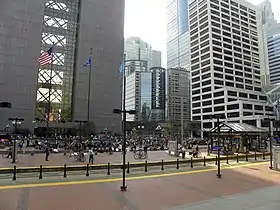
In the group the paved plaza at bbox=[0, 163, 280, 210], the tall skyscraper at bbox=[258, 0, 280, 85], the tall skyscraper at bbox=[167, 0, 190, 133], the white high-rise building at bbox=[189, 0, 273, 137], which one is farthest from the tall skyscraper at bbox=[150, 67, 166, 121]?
the paved plaza at bbox=[0, 163, 280, 210]

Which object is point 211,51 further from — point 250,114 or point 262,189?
point 262,189

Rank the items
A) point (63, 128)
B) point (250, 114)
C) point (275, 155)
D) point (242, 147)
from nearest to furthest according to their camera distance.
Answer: point (275, 155) < point (242, 147) < point (63, 128) < point (250, 114)

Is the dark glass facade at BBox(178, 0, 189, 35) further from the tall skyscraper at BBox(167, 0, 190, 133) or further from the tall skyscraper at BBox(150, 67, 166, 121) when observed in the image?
the tall skyscraper at BBox(150, 67, 166, 121)

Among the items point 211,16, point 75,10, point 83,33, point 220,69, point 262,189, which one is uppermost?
point 211,16

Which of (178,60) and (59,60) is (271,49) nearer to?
(178,60)

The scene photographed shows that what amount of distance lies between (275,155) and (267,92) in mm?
105413

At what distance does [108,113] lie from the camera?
85.1 m

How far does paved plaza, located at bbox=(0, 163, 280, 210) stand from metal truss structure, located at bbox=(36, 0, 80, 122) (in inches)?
2747

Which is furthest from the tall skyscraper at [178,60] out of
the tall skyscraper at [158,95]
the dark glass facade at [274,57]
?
the dark glass facade at [274,57]

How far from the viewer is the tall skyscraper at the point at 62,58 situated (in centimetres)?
7388

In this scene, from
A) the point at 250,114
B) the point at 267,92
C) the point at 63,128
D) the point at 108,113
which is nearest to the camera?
the point at 63,128

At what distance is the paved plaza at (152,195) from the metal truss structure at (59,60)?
229 feet

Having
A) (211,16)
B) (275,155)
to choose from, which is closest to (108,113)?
(211,16)

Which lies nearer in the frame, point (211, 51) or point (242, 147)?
point (242, 147)
